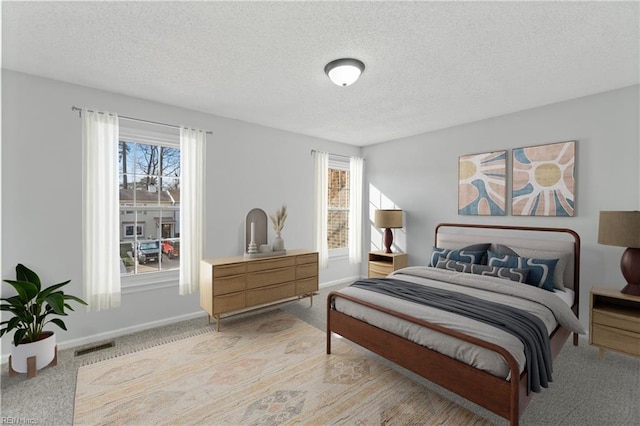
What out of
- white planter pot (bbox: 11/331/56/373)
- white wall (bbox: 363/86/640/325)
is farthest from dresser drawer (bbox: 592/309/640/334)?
white planter pot (bbox: 11/331/56/373)

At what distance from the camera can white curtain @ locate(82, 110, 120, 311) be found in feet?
9.78

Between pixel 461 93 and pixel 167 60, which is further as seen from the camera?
pixel 461 93

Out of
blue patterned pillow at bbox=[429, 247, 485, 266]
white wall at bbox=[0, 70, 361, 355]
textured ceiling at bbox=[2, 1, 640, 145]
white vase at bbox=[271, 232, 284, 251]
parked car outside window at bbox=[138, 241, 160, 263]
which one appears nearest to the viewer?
textured ceiling at bbox=[2, 1, 640, 145]

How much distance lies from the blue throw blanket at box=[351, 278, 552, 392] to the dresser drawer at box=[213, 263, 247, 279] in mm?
1690

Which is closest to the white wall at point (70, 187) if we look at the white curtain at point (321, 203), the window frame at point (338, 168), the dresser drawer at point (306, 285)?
the dresser drawer at point (306, 285)

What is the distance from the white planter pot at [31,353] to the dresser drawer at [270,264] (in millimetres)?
1906

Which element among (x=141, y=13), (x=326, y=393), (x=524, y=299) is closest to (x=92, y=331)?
(x=326, y=393)

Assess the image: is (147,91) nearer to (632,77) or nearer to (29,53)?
(29,53)

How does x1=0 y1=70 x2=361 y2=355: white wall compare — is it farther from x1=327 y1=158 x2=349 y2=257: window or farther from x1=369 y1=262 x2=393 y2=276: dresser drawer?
x1=369 y1=262 x2=393 y2=276: dresser drawer

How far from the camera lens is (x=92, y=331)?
10.1 ft

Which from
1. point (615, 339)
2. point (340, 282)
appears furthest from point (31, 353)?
point (615, 339)

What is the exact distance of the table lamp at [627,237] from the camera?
2.58m

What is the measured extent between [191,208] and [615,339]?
15.1 feet

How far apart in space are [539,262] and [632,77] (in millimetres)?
1964
